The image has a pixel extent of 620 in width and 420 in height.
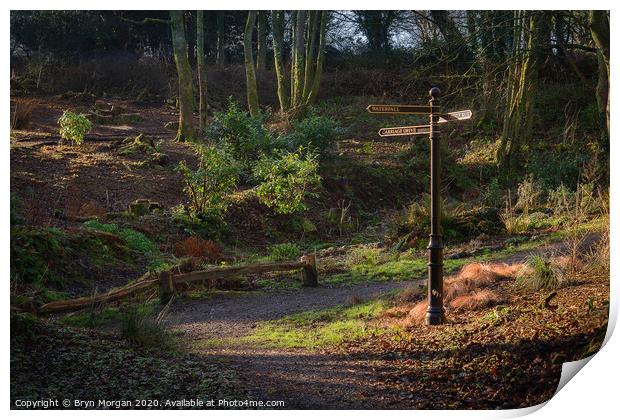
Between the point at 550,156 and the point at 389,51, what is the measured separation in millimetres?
3061

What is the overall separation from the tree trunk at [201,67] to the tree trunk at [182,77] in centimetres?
18

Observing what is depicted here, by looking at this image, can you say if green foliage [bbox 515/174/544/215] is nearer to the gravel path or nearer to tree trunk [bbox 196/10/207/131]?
the gravel path

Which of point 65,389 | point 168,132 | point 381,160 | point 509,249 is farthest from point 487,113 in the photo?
point 65,389

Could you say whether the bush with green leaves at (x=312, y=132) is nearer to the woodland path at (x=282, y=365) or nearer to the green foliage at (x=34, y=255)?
the woodland path at (x=282, y=365)

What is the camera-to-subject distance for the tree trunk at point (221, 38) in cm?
923

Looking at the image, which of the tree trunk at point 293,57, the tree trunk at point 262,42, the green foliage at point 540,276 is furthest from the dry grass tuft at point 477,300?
the tree trunk at point 293,57

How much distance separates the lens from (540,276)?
6422 millimetres

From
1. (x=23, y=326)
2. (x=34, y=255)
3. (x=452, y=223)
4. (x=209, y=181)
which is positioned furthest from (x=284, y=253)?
(x=23, y=326)

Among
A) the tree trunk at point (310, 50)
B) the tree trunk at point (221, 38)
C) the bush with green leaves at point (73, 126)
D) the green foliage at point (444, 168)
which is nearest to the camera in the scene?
the bush with green leaves at point (73, 126)

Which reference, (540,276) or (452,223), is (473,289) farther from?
(452,223)

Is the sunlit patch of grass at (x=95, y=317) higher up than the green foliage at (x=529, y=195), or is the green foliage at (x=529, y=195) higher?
the green foliage at (x=529, y=195)

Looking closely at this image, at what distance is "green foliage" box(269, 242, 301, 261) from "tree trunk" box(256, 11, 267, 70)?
8.98 ft

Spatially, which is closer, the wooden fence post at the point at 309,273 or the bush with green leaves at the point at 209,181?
the wooden fence post at the point at 309,273

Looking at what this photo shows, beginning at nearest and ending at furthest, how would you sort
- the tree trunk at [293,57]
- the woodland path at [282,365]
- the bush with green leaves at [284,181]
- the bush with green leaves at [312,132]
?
the woodland path at [282,365] → the tree trunk at [293,57] → the bush with green leaves at [284,181] → the bush with green leaves at [312,132]
